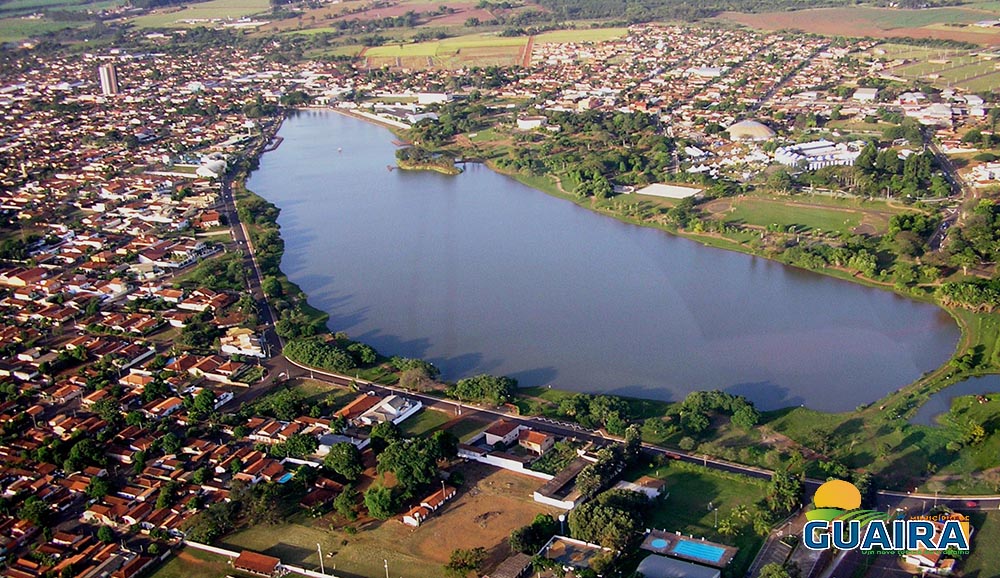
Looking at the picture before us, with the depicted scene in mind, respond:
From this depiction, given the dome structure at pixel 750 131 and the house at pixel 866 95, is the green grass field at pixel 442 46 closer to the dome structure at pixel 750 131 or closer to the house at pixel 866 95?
the house at pixel 866 95

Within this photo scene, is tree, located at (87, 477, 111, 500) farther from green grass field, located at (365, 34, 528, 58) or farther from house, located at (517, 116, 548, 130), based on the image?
green grass field, located at (365, 34, 528, 58)

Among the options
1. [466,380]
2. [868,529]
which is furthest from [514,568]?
[466,380]

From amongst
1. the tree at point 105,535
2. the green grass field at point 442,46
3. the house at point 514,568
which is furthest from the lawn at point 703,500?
the green grass field at point 442,46

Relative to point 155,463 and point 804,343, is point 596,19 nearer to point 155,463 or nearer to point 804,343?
point 804,343

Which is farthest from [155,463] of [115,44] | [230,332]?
[115,44]

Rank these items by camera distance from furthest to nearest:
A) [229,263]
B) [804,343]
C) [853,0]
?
[853,0] → [229,263] → [804,343]

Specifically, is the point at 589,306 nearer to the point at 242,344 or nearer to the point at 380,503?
the point at 242,344
